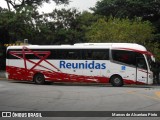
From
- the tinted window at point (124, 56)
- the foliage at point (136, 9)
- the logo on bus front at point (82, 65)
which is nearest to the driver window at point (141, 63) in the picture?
the tinted window at point (124, 56)

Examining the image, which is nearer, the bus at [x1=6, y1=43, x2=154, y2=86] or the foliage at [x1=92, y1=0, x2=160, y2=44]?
the bus at [x1=6, y1=43, x2=154, y2=86]

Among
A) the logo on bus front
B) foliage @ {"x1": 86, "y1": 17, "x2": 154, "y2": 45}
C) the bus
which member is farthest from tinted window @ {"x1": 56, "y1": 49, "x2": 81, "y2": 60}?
foliage @ {"x1": 86, "y1": 17, "x2": 154, "y2": 45}

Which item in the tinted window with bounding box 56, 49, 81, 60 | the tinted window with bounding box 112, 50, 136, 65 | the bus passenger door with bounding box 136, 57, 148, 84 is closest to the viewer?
the bus passenger door with bounding box 136, 57, 148, 84

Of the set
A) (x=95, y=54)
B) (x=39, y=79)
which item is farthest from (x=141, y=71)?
(x=39, y=79)

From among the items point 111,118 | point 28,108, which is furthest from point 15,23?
point 111,118

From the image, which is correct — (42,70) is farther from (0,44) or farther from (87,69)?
(0,44)

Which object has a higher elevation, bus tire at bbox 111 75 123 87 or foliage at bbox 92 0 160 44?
foliage at bbox 92 0 160 44

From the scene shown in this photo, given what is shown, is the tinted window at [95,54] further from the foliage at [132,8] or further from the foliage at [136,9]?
the foliage at [132,8]

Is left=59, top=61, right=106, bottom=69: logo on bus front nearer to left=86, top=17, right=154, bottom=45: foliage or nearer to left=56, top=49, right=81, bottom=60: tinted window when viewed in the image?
left=56, top=49, right=81, bottom=60: tinted window

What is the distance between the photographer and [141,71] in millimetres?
30125

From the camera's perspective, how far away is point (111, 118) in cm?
1231

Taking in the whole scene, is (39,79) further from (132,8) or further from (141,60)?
(132,8)

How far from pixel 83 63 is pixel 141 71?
4414 mm

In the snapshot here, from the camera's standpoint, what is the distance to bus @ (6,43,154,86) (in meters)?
30.2
